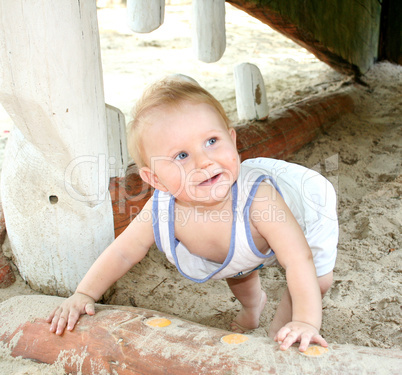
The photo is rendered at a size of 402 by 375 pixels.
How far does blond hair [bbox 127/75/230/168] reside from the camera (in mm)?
1450

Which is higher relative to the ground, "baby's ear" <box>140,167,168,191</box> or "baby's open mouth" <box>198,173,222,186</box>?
"baby's open mouth" <box>198,173,222,186</box>

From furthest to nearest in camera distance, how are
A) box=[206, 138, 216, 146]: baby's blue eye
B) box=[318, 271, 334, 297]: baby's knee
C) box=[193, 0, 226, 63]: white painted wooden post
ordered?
box=[193, 0, 226, 63]: white painted wooden post, box=[318, 271, 334, 297]: baby's knee, box=[206, 138, 216, 146]: baby's blue eye

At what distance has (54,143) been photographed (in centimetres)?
159

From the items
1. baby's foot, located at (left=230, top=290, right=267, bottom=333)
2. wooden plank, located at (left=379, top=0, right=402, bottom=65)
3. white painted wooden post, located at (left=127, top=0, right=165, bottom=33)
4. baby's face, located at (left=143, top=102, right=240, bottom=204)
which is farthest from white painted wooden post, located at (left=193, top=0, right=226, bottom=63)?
wooden plank, located at (left=379, top=0, right=402, bottom=65)

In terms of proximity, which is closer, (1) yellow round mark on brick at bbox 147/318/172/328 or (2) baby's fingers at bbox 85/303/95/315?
(1) yellow round mark on brick at bbox 147/318/172/328

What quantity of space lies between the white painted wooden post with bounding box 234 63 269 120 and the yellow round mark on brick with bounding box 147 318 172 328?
2.11 meters

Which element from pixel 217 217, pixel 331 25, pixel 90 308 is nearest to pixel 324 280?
pixel 217 217

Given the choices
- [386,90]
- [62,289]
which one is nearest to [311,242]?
[62,289]

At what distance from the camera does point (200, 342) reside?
1.23 meters

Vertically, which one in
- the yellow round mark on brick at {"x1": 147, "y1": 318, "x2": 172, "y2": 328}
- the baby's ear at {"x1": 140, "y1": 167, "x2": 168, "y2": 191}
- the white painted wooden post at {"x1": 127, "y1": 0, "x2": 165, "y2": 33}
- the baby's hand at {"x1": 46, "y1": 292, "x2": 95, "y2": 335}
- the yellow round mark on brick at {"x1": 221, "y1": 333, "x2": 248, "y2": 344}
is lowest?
the baby's hand at {"x1": 46, "y1": 292, "x2": 95, "y2": 335}

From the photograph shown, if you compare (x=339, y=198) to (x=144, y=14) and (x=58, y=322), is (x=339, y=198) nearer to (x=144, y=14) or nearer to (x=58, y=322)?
(x=144, y=14)

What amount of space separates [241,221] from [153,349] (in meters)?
0.52

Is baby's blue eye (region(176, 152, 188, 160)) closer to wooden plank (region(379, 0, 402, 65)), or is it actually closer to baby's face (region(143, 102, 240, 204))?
baby's face (region(143, 102, 240, 204))

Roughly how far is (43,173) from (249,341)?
971 mm
